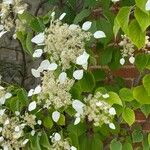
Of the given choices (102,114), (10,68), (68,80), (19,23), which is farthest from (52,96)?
(10,68)

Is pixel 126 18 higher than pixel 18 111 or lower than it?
higher

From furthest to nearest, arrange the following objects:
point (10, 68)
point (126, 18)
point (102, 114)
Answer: point (10, 68) → point (102, 114) → point (126, 18)

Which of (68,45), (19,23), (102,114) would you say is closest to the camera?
(68,45)

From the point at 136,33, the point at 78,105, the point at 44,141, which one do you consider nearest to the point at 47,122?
the point at 44,141

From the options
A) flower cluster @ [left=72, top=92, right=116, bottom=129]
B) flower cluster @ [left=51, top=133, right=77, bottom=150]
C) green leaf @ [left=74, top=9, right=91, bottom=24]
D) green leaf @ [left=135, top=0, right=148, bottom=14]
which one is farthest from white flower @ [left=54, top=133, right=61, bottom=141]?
green leaf @ [left=135, top=0, right=148, bottom=14]

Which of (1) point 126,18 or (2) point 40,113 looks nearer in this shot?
(1) point 126,18

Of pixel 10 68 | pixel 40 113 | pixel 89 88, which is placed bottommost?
pixel 10 68

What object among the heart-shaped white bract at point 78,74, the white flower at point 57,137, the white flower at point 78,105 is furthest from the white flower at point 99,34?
the white flower at point 57,137

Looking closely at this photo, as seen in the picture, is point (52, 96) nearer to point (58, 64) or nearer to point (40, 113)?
point (58, 64)
